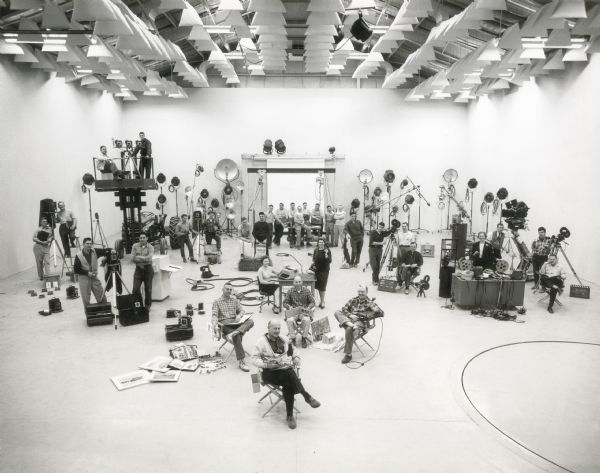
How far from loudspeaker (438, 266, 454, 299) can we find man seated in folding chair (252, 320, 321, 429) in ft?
17.7

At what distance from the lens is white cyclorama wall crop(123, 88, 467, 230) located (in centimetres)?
2077

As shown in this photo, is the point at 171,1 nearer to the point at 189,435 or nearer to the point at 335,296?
the point at 335,296

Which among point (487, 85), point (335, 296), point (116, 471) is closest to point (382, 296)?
point (335, 296)

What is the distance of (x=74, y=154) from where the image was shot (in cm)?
1605

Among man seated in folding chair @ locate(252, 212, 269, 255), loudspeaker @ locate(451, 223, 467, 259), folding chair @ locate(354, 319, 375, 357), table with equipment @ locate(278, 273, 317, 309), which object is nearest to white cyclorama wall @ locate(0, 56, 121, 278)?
man seated in folding chair @ locate(252, 212, 269, 255)

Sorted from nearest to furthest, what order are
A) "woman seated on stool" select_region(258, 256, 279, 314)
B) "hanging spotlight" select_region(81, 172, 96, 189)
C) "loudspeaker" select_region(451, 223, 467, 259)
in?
"woman seated on stool" select_region(258, 256, 279, 314)
"loudspeaker" select_region(451, 223, 467, 259)
"hanging spotlight" select_region(81, 172, 96, 189)

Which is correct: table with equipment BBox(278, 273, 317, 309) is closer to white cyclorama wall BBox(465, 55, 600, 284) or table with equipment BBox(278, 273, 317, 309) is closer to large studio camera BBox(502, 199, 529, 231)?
large studio camera BBox(502, 199, 529, 231)

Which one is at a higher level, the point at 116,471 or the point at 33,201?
the point at 33,201

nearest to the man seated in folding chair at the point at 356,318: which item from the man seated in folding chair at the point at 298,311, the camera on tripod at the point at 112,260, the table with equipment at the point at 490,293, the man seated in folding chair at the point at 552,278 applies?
the man seated in folding chair at the point at 298,311

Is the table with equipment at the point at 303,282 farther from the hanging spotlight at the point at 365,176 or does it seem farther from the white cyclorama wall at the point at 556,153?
the hanging spotlight at the point at 365,176

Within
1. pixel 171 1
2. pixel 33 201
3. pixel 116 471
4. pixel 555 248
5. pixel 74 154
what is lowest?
pixel 116 471

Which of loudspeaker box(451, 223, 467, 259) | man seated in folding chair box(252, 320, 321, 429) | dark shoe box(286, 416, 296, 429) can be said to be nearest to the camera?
dark shoe box(286, 416, 296, 429)

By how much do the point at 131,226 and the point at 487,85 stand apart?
41.3 feet

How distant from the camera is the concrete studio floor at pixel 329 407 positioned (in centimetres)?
500
